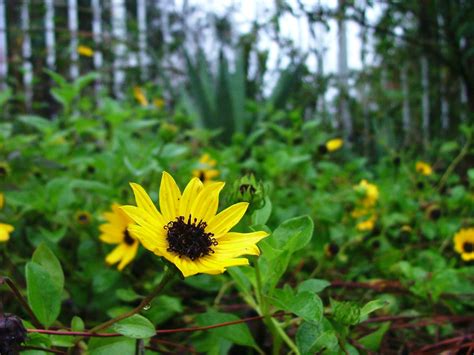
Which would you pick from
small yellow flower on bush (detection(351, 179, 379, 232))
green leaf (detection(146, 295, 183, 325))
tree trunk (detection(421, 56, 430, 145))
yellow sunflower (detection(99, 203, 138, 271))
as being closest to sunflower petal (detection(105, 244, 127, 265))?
yellow sunflower (detection(99, 203, 138, 271))

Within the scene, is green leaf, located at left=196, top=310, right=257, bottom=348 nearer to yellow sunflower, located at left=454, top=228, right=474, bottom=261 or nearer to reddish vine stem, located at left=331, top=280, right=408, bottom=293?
reddish vine stem, located at left=331, top=280, right=408, bottom=293

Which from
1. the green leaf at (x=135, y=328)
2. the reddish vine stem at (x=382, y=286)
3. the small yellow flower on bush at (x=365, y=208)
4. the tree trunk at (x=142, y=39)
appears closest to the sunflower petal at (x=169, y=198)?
the green leaf at (x=135, y=328)

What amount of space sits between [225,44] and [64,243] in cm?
270

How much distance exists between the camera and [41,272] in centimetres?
48

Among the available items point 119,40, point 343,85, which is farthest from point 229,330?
point 119,40

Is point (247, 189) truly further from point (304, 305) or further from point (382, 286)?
point (382, 286)

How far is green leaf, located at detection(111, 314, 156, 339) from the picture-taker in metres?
0.40

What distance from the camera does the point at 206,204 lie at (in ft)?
1.62

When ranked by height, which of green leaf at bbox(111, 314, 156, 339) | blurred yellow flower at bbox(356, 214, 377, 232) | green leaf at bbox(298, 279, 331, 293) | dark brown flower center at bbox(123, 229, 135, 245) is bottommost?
blurred yellow flower at bbox(356, 214, 377, 232)

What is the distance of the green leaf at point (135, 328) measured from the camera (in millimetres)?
401

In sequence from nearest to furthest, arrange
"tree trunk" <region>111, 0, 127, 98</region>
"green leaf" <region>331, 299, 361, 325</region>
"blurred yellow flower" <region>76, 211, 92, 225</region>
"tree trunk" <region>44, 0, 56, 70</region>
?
"green leaf" <region>331, 299, 361, 325</region> → "blurred yellow flower" <region>76, 211, 92, 225</region> → "tree trunk" <region>44, 0, 56, 70</region> → "tree trunk" <region>111, 0, 127, 98</region>

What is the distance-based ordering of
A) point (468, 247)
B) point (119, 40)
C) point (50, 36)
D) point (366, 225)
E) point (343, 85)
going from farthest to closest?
point (50, 36) → point (119, 40) → point (343, 85) → point (366, 225) → point (468, 247)

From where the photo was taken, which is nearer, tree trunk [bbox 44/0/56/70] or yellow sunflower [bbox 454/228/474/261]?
yellow sunflower [bbox 454/228/474/261]

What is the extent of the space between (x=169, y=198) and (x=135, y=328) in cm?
13
